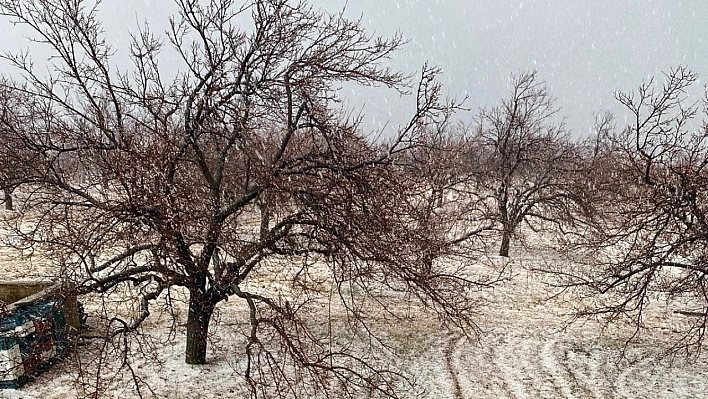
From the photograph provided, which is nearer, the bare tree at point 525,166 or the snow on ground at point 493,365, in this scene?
the snow on ground at point 493,365

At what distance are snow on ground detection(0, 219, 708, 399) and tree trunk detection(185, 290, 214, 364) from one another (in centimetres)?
19

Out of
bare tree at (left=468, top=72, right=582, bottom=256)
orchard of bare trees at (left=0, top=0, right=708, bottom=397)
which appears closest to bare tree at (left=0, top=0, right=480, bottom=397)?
orchard of bare trees at (left=0, top=0, right=708, bottom=397)

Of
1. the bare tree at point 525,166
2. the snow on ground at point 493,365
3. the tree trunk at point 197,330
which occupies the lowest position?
the snow on ground at point 493,365

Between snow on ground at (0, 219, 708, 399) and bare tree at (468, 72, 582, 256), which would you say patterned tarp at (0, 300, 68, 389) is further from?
bare tree at (468, 72, 582, 256)

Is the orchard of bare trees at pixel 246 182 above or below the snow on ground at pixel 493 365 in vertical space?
above

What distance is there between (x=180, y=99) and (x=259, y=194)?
1.85m

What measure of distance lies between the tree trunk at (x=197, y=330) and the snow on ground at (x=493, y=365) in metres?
0.19

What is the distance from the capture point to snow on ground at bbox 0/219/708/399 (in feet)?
28.7

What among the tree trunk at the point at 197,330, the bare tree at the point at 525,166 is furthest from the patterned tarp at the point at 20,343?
the bare tree at the point at 525,166

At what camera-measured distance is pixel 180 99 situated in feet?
26.3

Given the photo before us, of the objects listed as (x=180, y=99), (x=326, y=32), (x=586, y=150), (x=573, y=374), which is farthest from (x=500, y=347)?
(x=586, y=150)

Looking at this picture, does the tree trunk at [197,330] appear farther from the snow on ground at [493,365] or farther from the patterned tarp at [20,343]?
the patterned tarp at [20,343]

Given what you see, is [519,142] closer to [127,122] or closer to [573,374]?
[573,374]

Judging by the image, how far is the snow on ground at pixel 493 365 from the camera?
28.7ft
